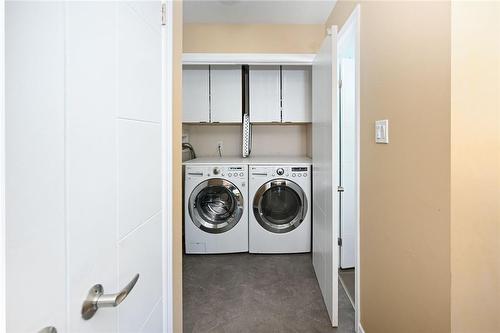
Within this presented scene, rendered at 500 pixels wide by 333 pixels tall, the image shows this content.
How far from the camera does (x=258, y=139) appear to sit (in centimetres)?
384

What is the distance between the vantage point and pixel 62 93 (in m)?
0.57

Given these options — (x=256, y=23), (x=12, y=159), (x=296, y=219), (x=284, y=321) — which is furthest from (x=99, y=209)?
(x=256, y=23)

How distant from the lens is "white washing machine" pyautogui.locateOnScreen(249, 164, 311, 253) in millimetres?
3029

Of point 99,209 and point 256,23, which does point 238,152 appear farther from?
point 99,209

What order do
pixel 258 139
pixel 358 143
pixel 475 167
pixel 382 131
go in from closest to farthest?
pixel 475 167 → pixel 382 131 → pixel 358 143 → pixel 258 139

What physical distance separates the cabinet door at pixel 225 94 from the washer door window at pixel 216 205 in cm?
79

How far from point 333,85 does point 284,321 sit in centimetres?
159

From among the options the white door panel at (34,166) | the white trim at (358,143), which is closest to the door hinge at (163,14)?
the white door panel at (34,166)

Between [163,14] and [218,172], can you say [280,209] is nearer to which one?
[218,172]

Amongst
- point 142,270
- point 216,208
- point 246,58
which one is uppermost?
point 246,58

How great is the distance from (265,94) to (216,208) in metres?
1.37

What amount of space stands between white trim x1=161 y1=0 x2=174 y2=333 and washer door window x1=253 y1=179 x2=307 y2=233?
187 cm

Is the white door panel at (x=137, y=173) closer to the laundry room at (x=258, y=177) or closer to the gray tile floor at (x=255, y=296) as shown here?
the laundry room at (x=258, y=177)

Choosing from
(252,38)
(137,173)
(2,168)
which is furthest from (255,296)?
(252,38)
